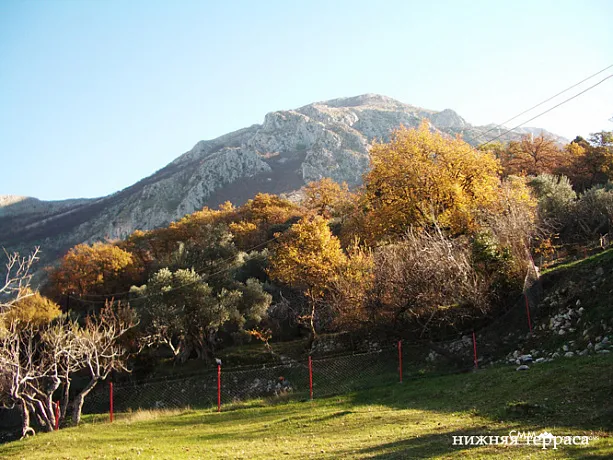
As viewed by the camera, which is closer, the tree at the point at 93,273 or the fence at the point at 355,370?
the fence at the point at 355,370

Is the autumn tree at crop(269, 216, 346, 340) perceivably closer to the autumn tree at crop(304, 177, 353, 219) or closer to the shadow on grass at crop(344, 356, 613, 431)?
the shadow on grass at crop(344, 356, 613, 431)

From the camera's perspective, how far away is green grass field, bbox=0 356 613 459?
8953 mm

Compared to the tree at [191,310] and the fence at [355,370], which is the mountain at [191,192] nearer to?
the tree at [191,310]

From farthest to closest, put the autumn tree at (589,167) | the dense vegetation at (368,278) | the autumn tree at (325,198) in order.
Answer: the autumn tree at (325,198) → the autumn tree at (589,167) → the dense vegetation at (368,278)

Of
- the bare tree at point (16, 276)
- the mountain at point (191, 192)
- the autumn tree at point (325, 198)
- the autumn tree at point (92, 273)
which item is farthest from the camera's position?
the mountain at point (191, 192)

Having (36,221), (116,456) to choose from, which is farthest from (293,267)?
(36,221)

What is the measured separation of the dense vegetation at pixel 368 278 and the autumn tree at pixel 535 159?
18.1ft

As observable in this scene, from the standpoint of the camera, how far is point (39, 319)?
36469 mm

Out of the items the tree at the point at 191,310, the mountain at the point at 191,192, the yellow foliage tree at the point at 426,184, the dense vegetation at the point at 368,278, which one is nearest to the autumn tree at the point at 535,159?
the dense vegetation at the point at 368,278

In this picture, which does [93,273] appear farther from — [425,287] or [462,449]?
[462,449]

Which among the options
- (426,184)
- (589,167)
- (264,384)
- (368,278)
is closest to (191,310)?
(264,384)

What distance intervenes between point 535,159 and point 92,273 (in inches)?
2128

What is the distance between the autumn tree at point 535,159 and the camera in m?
54.3

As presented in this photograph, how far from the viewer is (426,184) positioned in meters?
29.0
